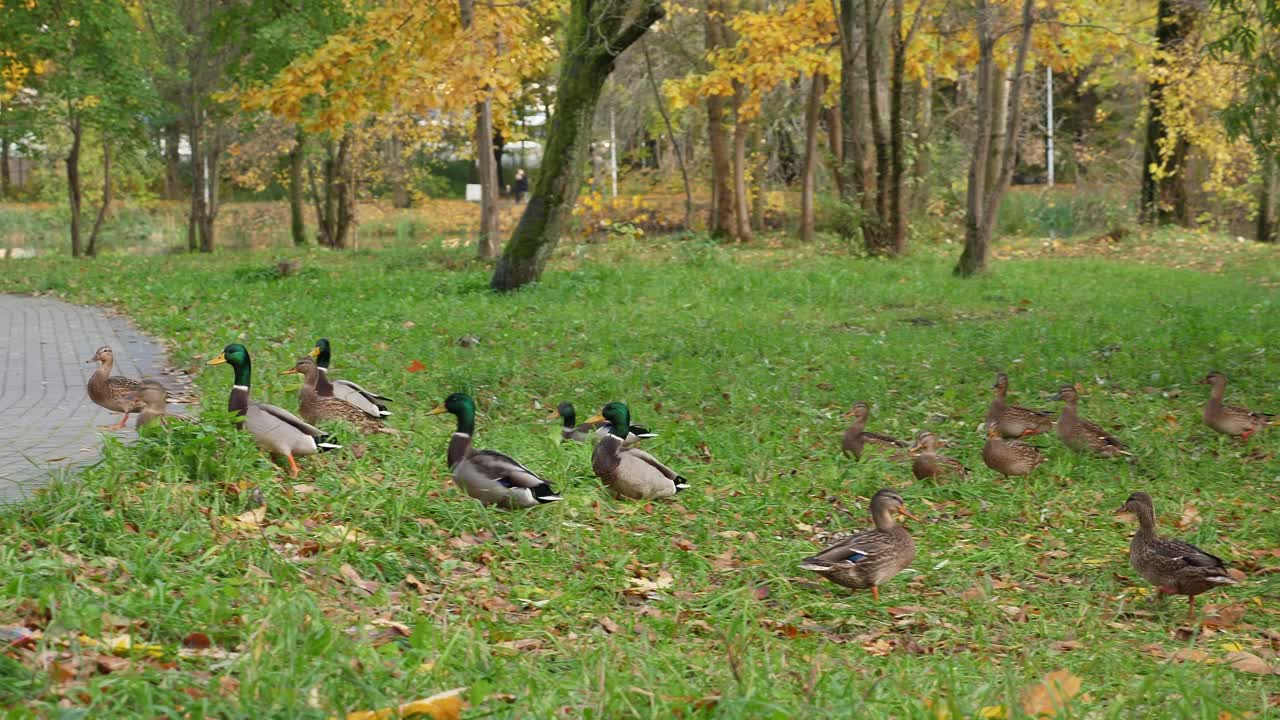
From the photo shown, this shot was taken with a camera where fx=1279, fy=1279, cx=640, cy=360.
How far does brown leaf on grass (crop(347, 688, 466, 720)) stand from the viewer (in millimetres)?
4074

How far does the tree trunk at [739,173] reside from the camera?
96.8 ft

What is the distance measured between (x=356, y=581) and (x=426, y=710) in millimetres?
1886

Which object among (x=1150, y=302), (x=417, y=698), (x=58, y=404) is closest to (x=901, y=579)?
(x=417, y=698)

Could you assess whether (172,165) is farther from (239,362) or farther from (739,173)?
(239,362)

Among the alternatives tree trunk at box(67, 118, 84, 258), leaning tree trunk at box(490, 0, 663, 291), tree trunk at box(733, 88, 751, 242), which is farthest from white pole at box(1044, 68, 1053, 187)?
tree trunk at box(67, 118, 84, 258)

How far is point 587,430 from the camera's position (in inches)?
375

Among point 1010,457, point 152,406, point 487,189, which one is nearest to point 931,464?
point 1010,457

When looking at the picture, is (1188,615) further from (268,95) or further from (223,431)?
(268,95)

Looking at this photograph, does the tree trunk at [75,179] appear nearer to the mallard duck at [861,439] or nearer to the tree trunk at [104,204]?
the tree trunk at [104,204]

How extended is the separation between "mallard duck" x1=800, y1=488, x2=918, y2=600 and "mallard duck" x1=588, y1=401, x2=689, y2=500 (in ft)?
5.21

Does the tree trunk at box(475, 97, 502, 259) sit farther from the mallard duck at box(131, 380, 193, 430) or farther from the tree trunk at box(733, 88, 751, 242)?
the mallard duck at box(131, 380, 193, 430)

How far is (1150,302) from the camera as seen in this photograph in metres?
17.5

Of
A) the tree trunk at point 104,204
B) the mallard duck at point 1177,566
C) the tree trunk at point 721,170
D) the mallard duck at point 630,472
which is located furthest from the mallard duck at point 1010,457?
the tree trunk at point 104,204

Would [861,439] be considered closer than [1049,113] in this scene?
Yes
